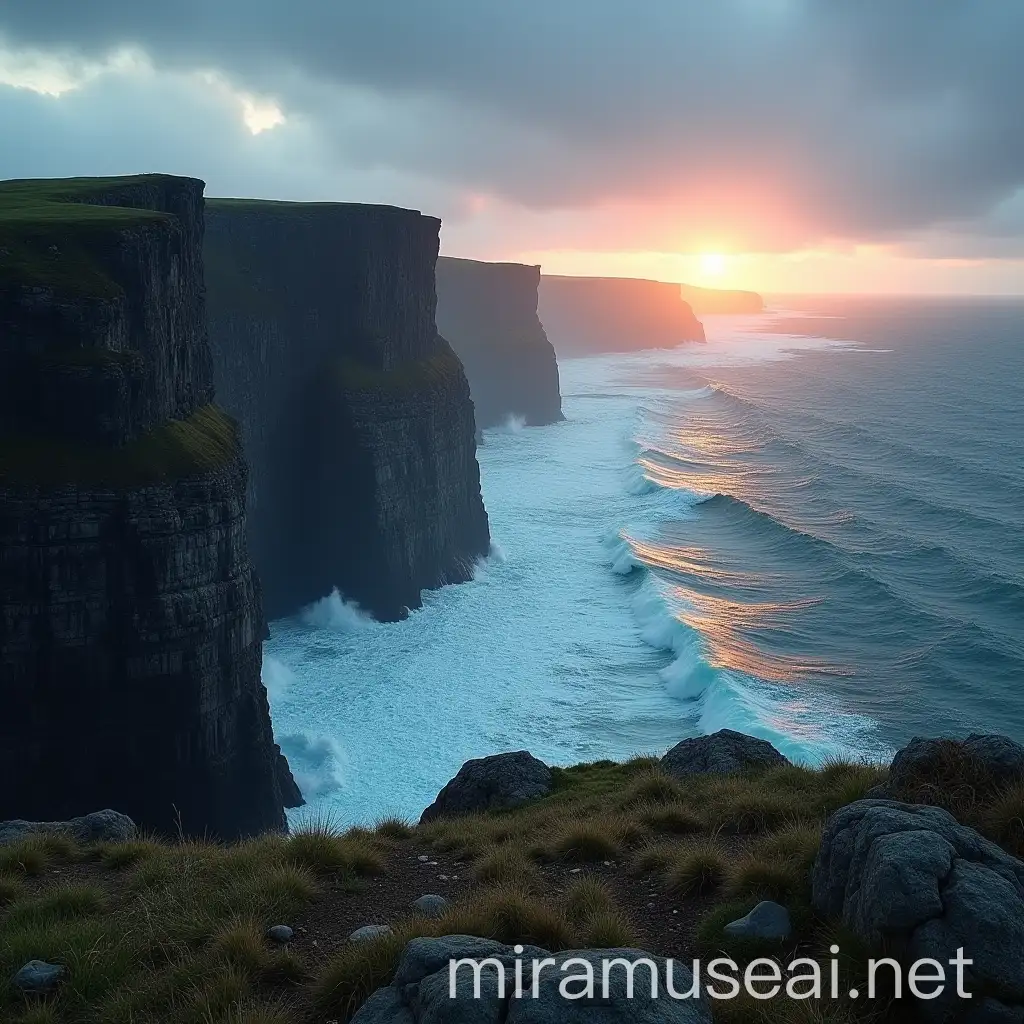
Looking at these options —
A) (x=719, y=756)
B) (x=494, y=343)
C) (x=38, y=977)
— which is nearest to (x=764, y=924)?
(x=38, y=977)

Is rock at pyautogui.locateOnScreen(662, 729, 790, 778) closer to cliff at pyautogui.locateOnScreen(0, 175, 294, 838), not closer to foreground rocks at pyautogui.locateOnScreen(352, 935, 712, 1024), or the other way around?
foreground rocks at pyautogui.locateOnScreen(352, 935, 712, 1024)

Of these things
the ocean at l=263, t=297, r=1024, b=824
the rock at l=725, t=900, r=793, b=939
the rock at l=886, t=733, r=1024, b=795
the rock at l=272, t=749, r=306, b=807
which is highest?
the rock at l=886, t=733, r=1024, b=795

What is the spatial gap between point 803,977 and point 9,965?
743 cm

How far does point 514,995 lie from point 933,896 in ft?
11.5

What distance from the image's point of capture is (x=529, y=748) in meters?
35.8

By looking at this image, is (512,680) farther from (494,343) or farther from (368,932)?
(494,343)

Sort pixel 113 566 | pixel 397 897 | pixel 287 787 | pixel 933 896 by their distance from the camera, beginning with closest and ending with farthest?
pixel 933 896 → pixel 397 897 → pixel 113 566 → pixel 287 787

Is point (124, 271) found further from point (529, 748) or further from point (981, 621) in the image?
point (981, 621)

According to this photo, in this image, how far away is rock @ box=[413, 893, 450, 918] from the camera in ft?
34.6

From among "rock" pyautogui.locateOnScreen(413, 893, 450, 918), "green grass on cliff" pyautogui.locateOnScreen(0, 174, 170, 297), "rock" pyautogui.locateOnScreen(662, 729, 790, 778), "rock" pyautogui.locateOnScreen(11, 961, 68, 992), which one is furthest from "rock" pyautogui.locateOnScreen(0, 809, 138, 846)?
"green grass on cliff" pyautogui.locateOnScreen(0, 174, 170, 297)

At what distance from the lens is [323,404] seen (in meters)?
53.5

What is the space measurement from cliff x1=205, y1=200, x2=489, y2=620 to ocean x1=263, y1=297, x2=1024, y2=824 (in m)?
2.59

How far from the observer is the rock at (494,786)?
18.6 meters

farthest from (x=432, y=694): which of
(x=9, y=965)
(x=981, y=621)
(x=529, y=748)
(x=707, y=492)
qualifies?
(x=707, y=492)
